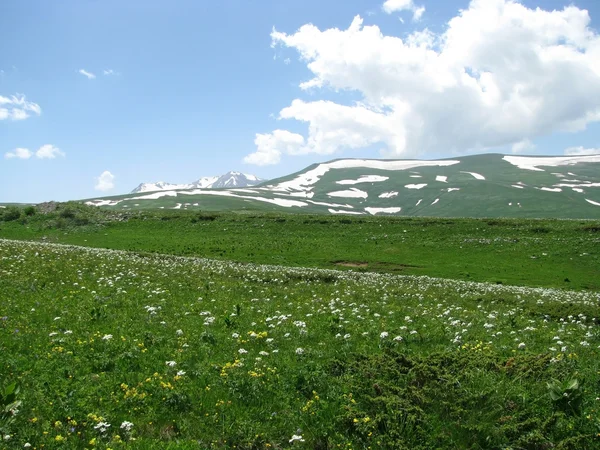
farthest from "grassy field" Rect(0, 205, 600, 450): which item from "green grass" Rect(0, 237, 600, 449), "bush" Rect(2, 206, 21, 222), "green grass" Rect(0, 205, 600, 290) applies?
"bush" Rect(2, 206, 21, 222)

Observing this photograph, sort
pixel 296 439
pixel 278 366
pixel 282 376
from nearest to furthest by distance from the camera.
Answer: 1. pixel 296 439
2. pixel 282 376
3. pixel 278 366

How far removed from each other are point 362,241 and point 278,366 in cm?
5089

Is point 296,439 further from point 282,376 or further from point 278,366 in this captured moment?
point 278,366

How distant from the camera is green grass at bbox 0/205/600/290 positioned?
154 ft

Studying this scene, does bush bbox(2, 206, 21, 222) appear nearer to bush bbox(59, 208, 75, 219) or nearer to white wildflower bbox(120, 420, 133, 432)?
bush bbox(59, 208, 75, 219)

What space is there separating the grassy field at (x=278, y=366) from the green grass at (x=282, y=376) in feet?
0.13

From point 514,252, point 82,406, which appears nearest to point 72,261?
point 82,406

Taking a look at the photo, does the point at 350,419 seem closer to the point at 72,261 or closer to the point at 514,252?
the point at 72,261

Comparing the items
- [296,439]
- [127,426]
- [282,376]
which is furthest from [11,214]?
[296,439]

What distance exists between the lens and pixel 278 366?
1122 cm

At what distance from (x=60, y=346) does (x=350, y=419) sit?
7.88 meters

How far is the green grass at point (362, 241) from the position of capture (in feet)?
154

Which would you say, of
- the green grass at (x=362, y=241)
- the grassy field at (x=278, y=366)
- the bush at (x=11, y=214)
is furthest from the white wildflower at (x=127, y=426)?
the bush at (x=11, y=214)

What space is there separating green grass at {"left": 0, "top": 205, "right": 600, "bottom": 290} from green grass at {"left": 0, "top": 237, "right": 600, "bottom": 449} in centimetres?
3032
